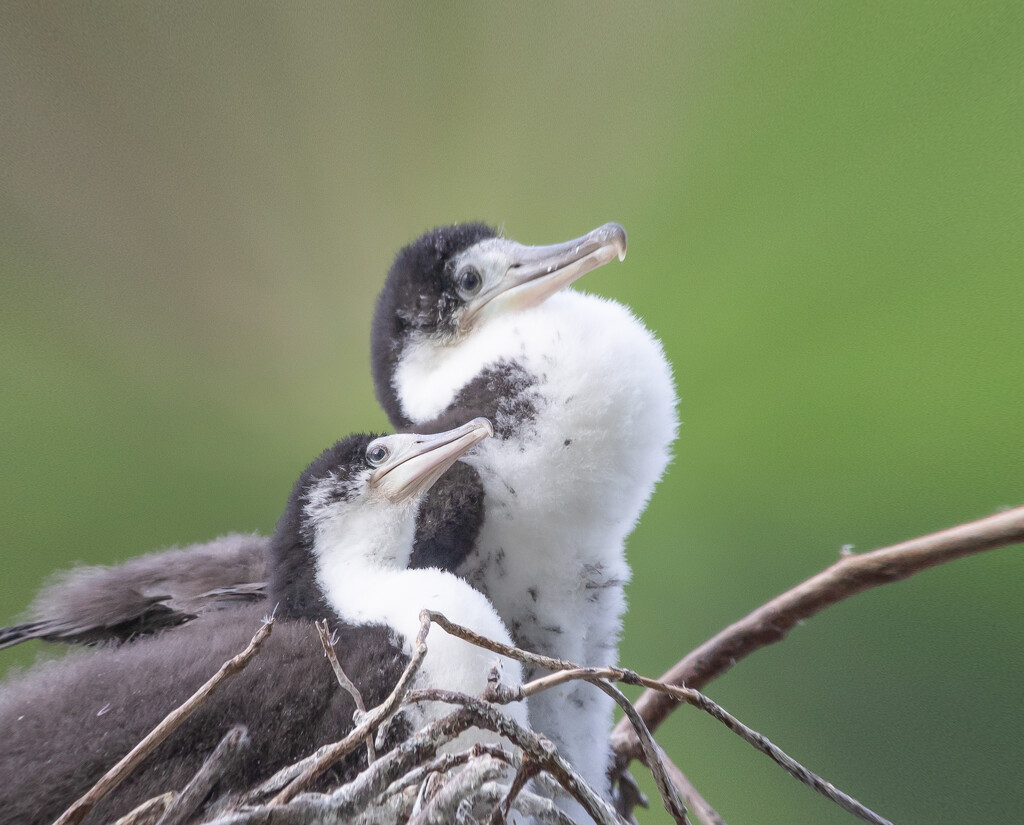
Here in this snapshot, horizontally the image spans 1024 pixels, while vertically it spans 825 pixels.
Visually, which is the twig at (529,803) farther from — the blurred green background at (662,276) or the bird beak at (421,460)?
the blurred green background at (662,276)

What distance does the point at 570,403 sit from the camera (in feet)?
2.49

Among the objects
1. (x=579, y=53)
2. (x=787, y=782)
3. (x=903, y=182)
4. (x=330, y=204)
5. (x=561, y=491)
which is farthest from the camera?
(x=330, y=204)

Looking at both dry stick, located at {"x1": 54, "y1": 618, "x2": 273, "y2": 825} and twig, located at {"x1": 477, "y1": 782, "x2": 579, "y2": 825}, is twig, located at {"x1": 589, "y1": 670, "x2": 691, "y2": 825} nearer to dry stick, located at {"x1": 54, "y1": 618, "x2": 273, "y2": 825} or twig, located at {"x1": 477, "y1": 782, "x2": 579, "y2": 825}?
twig, located at {"x1": 477, "y1": 782, "x2": 579, "y2": 825}

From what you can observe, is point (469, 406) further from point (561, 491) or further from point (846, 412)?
point (846, 412)

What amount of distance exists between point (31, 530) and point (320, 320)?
2.19 feet

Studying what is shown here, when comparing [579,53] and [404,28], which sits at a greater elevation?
[404,28]

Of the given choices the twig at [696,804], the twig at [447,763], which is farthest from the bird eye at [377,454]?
the twig at [696,804]

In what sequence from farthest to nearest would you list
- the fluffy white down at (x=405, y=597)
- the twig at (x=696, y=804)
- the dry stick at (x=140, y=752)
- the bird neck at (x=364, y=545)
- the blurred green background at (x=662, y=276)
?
the blurred green background at (x=662, y=276) < the twig at (x=696, y=804) < the bird neck at (x=364, y=545) < the fluffy white down at (x=405, y=597) < the dry stick at (x=140, y=752)

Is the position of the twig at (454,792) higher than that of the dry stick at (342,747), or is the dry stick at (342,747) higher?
the dry stick at (342,747)

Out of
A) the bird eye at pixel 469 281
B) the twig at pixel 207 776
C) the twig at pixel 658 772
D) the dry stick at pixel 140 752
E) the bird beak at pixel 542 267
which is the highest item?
the bird eye at pixel 469 281

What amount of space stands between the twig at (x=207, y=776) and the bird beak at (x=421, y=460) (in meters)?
0.28

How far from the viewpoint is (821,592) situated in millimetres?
782

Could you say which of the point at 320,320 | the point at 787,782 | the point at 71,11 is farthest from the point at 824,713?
the point at 71,11

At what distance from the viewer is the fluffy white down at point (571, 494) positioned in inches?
29.5
